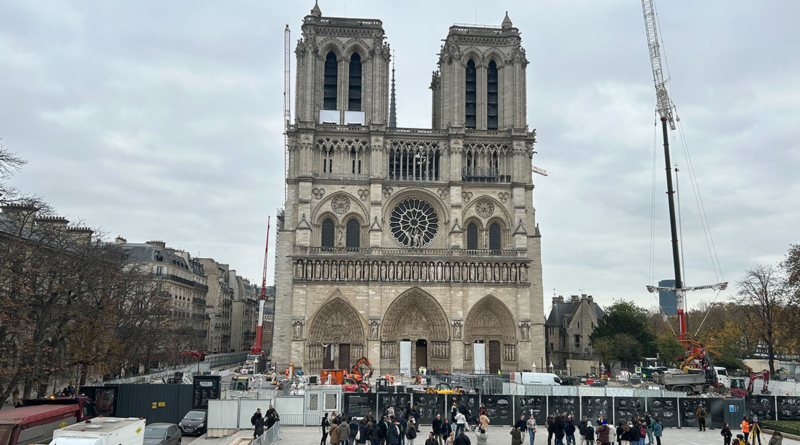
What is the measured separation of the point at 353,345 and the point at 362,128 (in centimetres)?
1605

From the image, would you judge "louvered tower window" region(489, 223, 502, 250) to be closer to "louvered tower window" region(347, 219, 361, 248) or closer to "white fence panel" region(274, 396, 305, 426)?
"louvered tower window" region(347, 219, 361, 248)

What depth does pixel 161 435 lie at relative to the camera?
690 inches

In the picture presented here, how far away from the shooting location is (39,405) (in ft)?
60.7

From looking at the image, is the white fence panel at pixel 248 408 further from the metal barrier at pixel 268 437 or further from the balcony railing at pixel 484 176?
the balcony railing at pixel 484 176

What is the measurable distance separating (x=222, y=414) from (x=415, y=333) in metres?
25.5

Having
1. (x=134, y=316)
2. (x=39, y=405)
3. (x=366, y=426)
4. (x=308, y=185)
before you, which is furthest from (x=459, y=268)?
(x=39, y=405)

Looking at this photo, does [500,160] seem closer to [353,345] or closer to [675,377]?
[353,345]

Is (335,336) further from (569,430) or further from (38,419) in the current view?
(38,419)

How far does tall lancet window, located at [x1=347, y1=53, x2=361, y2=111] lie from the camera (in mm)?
49062

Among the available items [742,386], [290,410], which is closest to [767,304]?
[742,386]

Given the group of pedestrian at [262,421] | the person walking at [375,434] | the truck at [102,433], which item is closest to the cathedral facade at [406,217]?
the group of pedestrian at [262,421]

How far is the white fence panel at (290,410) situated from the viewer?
23156 millimetres

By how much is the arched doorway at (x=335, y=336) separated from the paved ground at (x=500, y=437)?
2137cm

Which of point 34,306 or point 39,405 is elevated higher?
point 34,306
